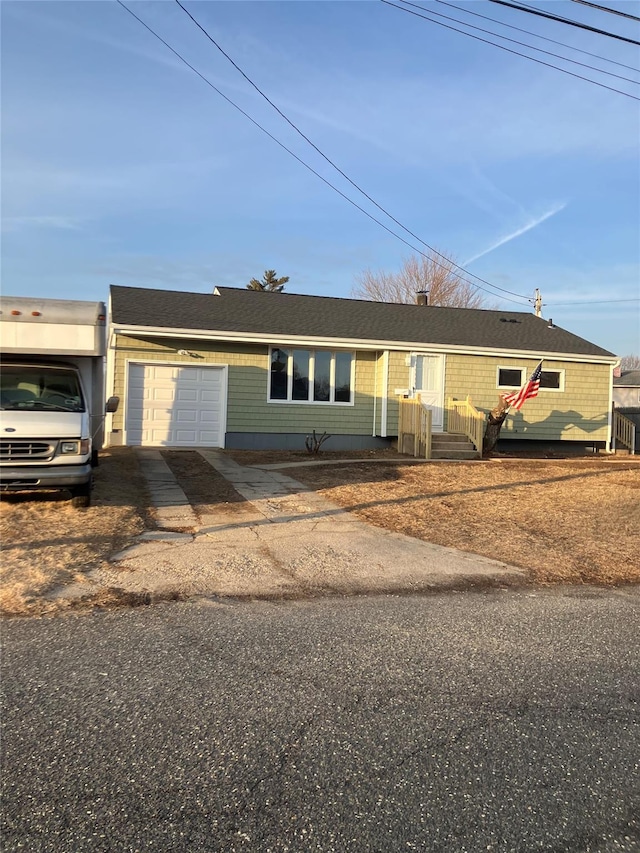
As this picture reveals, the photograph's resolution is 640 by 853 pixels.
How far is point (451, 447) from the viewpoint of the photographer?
53.0 ft

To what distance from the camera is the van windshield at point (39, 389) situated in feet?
27.7

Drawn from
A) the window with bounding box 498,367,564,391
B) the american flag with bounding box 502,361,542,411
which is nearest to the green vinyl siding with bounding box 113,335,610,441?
the window with bounding box 498,367,564,391

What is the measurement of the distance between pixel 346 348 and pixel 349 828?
15.4 m

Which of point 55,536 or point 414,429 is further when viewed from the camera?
point 414,429

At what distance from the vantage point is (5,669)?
3.85 meters

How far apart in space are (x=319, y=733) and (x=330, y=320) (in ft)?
52.3

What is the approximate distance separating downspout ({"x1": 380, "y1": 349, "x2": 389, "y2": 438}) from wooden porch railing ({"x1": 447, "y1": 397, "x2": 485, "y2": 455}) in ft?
5.94

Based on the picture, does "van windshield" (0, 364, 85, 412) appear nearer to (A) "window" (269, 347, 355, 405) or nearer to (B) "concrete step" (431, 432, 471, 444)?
(A) "window" (269, 347, 355, 405)

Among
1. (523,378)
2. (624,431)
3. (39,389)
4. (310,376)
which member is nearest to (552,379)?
(523,378)

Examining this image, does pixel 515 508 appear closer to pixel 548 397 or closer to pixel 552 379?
pixel 548 397

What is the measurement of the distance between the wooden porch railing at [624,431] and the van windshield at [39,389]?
57.8 ft

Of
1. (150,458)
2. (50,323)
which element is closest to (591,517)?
(50,323)

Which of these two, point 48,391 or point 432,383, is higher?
point 432,383

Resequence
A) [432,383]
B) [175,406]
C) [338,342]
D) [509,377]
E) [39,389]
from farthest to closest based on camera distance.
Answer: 1. [509,377]
2. [432,383]
3. [338,342]
4. [175,406]
5. [39,389]
